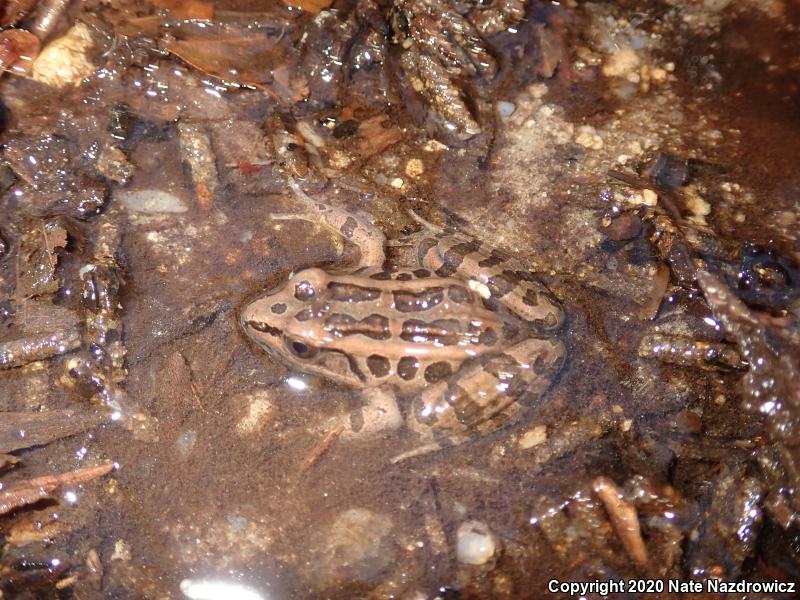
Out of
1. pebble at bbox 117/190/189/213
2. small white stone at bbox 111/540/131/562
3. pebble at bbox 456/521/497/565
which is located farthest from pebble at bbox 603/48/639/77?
small white stone at bbox 111/540/131/562

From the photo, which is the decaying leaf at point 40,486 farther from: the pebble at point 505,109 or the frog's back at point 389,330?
the pebble at point 505,109

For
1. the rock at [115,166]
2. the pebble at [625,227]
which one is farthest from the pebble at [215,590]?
the pebble at [625,227]

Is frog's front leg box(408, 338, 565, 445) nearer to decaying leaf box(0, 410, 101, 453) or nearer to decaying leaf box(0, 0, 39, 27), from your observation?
decaying leaf box(0, 410, 101, 453)

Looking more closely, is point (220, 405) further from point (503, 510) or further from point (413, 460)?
point (503, 510)

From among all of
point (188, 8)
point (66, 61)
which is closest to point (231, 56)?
point (188, 8)

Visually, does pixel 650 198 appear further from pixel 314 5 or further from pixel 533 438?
pixel 314 5

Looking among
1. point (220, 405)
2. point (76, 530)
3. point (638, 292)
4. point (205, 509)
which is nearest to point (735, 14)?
point (638, 292)
